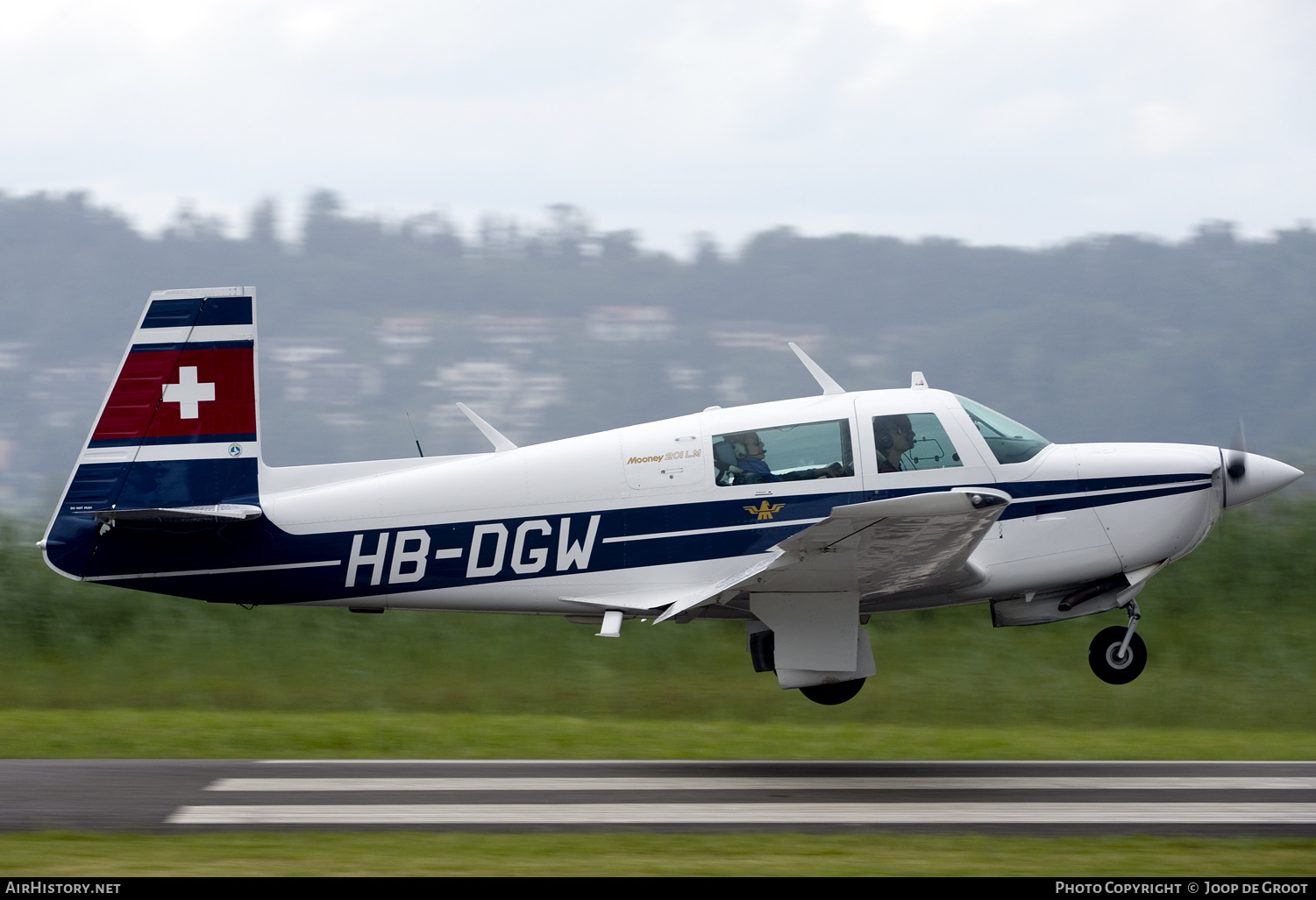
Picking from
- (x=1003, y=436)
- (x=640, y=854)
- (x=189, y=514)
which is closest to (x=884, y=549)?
(x=1003, y=436)

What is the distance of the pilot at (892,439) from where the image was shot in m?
9.66

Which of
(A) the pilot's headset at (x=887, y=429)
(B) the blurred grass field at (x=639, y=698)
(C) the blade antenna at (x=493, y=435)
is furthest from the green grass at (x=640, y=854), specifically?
(C) the blade antenna at (x=493, y=435)

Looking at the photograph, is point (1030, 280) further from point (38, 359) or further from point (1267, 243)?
point (38, 359)

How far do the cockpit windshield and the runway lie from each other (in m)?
2.51

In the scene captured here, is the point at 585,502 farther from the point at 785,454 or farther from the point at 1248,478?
the point at 1248,478

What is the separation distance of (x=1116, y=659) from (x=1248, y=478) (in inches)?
72.5

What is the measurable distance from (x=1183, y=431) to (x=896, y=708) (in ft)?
141

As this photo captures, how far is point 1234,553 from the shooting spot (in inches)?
704

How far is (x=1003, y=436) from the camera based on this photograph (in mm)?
9945

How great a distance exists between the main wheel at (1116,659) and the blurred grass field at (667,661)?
3.47 m

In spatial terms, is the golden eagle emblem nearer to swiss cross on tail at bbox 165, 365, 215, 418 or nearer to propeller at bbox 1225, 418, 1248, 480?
propeller at bbox 1225, 418, 1248, 480

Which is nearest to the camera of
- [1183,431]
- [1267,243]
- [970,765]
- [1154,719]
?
[970,765]
